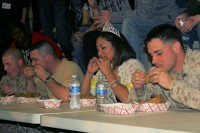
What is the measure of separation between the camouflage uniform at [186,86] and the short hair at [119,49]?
0.80 meters

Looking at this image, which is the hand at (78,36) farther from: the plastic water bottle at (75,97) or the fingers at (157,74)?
the fingers at (157,74)

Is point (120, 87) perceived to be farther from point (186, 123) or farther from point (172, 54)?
point (186, 123)

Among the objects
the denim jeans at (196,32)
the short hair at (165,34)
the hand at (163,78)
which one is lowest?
the hand at (163,78)

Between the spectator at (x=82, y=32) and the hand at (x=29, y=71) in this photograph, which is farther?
the spectator at (x=82, y=32)

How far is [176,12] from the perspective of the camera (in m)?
4.21

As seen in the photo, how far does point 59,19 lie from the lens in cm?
541

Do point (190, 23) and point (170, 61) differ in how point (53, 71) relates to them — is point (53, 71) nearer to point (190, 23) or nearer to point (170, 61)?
point (190, 23)

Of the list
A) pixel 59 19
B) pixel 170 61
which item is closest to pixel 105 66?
pixel 170 61

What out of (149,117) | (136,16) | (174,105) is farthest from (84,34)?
(149,117)

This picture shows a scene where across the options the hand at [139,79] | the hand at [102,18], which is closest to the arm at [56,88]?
the hand at [139,79]

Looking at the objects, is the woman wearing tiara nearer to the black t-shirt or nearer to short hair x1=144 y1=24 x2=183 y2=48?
short hair x1=144 y1=24 x2=183 y2=48

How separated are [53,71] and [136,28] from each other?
92 cm

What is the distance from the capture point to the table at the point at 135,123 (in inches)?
67.3

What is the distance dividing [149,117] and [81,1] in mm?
3394
